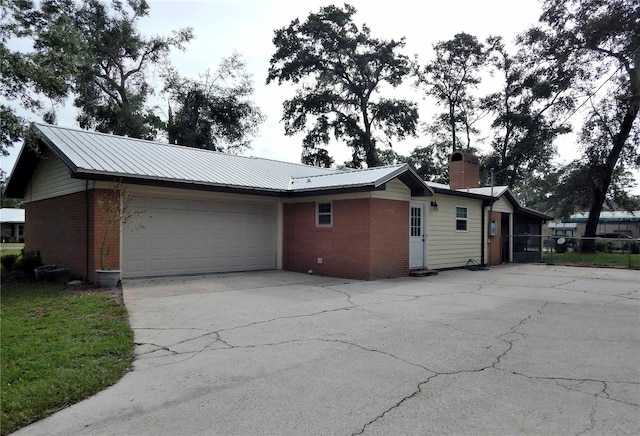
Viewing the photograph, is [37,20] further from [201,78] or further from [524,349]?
[201,78]

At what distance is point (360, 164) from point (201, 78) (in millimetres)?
14287

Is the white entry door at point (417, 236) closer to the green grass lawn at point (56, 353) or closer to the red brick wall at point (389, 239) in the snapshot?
the red brick wall at point (389, 239)

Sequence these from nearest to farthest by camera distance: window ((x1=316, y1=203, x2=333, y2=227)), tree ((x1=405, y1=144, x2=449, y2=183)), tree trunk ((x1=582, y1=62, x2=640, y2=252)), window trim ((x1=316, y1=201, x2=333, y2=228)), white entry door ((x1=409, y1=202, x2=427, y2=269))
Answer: window trim ((x1=316, y1=201, x2=333, y2=228)) < window ((x1=316, y1=203, x2=333, y2=227)) < white entry door ((x1=409, y1=202, x2=427, y2=269)) < tree trunk ((x1=582, y1=62, x2=640, y2=252)) < tree ((x1=405, y1=144, x2=449, y2=183))

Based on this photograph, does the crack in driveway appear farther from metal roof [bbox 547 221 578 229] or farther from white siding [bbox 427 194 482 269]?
metal roof [bbox 547 221 578 229]

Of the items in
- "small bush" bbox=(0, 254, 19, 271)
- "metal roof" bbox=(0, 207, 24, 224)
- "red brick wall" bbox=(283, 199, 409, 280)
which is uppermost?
"metal roof" bbox=(0, 207, 24, 224)

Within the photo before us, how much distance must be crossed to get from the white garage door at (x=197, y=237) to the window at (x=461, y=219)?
7.19 m

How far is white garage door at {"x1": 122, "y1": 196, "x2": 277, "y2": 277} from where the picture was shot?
11555 millimetres

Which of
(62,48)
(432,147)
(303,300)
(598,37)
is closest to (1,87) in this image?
(62,48)

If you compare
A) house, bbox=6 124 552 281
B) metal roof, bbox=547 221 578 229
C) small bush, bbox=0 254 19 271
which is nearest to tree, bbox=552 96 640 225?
house, bbox=6 124 552 281

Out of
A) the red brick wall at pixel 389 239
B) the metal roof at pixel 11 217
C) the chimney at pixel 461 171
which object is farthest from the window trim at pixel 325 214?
the metal roof at pixel 11 217

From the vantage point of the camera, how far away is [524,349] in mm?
5430

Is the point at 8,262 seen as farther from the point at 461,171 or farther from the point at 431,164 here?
the point at 431,164

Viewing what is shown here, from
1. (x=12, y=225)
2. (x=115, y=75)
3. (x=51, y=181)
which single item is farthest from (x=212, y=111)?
(x=12, y=225)

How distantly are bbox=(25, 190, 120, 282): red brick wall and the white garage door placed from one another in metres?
0.77
